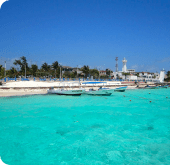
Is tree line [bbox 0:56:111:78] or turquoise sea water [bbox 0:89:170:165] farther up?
tree line [bbox 0:56:111:78]

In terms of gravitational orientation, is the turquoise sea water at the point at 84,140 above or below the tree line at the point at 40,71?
below

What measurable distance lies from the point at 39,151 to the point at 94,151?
3.75 metres

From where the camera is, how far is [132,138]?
1227 cm

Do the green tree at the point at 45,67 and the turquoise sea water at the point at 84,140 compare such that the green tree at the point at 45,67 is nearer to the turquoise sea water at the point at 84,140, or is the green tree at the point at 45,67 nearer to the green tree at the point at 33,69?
the green tree at the point at 33,69

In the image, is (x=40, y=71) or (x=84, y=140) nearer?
(x=84, y=140)

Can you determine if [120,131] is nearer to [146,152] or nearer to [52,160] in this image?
[146,152]

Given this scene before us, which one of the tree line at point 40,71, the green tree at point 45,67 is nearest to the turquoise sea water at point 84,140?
the tree line at point 40,71

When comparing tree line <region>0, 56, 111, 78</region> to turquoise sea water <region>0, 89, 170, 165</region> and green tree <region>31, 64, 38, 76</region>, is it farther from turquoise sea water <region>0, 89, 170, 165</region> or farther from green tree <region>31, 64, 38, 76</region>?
turquoise sea water <region>0, 89, 170, 165</region>

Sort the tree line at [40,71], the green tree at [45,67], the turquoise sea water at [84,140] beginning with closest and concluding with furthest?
the turquoise sea water at [84,140] → the tree line at [40,71] → the green tree at [45,67]

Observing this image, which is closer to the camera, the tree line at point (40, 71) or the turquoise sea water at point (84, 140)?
the turquoise sea water at point (84, 140)

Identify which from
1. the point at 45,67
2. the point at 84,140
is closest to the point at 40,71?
the point at 45,67

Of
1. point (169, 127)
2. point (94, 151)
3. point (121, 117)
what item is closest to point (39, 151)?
point (94, 151)

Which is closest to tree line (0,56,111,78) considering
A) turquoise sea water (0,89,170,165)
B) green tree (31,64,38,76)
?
green tree (31,64,38,76)

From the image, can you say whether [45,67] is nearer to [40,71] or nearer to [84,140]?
[40,71]
